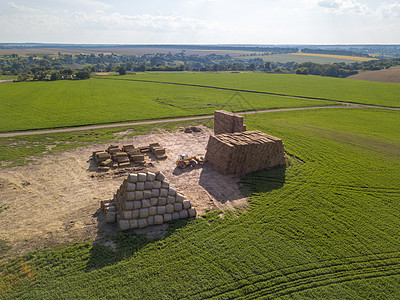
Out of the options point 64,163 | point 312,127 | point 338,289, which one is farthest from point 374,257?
point 312,127

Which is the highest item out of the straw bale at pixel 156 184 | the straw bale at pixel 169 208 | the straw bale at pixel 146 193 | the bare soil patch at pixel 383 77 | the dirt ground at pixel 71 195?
the bare soil patch at pixel 383 77

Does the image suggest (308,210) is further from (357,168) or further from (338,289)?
(357,168)

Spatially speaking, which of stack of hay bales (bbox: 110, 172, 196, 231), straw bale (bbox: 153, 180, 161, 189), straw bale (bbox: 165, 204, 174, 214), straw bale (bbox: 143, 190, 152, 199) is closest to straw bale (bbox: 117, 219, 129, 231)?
stack of hay bales (bbox: 110, 172, 196, 231)

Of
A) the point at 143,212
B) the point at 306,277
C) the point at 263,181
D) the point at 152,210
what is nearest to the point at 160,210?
the point at 152,210

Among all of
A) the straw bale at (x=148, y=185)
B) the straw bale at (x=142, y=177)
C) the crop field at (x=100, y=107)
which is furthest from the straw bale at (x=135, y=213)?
the crop field at (x=100, y=107)

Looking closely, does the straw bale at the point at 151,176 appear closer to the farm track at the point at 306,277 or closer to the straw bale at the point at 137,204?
the straw bale at the point at 137,204

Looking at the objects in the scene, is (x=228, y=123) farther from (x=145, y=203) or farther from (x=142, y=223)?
(x=142, y=223)

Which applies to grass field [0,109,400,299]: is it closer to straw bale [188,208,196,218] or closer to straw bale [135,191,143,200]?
straw bale [188,208,196,218]
